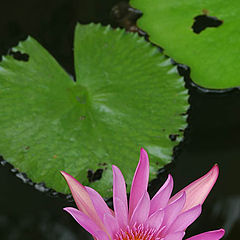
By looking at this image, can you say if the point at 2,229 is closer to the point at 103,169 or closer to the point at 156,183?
the point at 103,169

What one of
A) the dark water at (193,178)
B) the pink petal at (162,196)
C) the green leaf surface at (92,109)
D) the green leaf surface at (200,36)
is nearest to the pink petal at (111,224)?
the pink petal at (162,196)

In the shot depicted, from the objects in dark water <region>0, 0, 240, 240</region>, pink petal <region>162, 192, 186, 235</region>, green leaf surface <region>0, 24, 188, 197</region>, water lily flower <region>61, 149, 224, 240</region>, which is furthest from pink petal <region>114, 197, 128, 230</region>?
dark water <region>0, 0, 240, 240</region>

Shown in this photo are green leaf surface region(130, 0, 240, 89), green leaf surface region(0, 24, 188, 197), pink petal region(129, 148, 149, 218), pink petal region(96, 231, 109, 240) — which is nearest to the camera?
pink petal region(96, 231, 109, 240)

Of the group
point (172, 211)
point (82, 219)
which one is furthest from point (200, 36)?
point (82, 219)

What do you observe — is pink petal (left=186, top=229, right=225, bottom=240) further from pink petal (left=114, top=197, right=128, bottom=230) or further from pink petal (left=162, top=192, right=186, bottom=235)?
pink petal (left=114, top=197, right=128, bottom=230)

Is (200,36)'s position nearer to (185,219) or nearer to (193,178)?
(193,178)

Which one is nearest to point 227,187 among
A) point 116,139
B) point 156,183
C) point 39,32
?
point 156,183

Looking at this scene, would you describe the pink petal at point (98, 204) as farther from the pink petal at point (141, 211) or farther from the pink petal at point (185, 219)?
the pink petal at point (185, 219)
